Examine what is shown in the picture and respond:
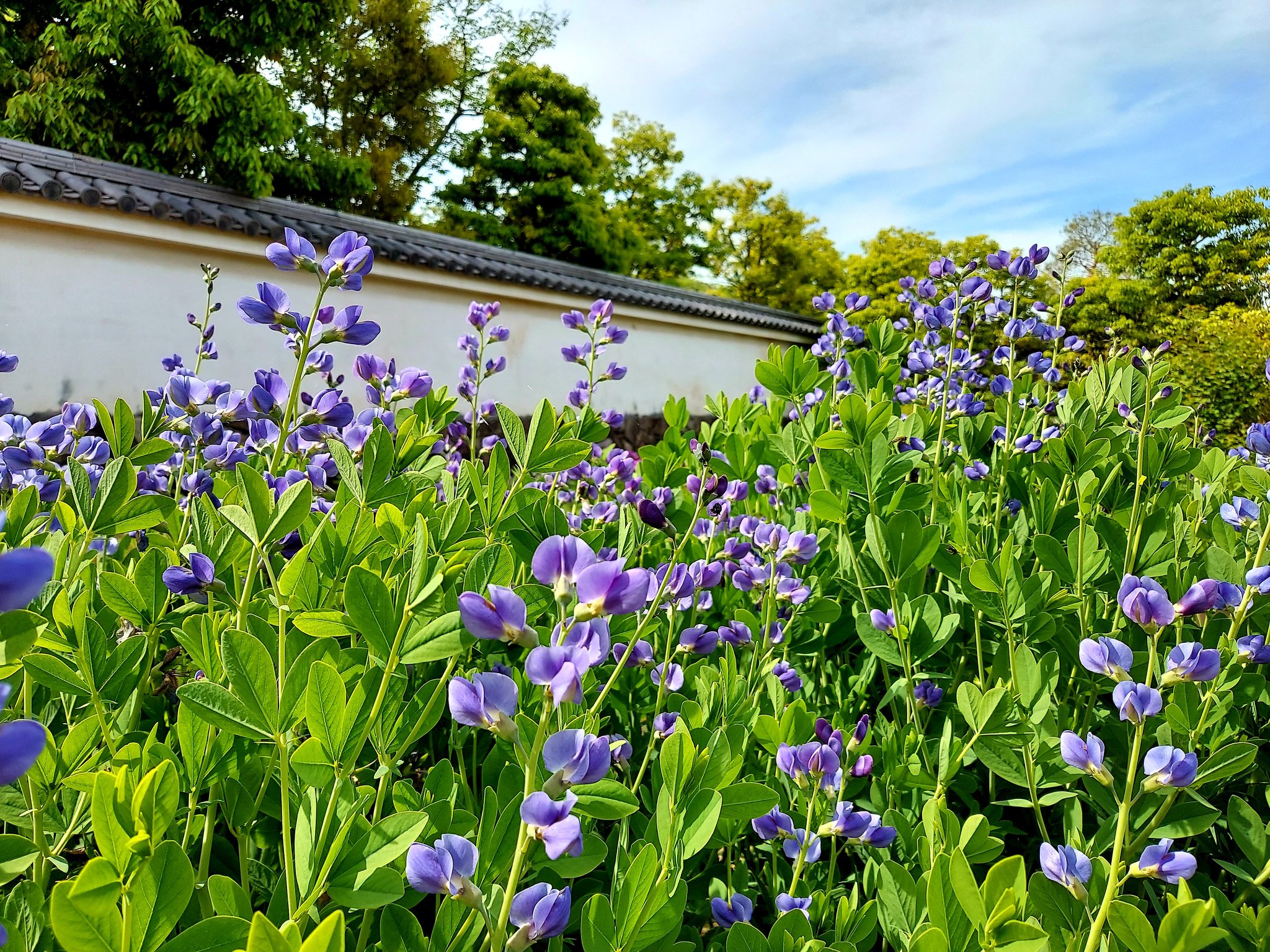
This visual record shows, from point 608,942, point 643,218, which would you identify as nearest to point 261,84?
point 643,218

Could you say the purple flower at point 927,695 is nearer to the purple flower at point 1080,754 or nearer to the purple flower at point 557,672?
the purple flower at point 1080,754

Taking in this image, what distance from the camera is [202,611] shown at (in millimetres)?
888

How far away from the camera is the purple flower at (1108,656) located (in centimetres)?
74

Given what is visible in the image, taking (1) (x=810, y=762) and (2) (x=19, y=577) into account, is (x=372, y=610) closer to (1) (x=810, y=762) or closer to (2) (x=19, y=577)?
(2) (x=19, y=577)

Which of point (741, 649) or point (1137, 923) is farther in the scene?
point (741, 649)

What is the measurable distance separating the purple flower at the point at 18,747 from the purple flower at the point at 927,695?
0.93 meters

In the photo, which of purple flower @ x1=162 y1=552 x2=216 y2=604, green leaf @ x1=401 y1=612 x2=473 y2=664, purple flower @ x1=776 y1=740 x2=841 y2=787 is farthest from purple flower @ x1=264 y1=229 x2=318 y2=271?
purple flower @ x1=776 y1=740 x2=841 y2=787

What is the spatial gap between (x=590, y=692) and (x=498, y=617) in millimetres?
401

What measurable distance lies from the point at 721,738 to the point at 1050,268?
56.5 inches

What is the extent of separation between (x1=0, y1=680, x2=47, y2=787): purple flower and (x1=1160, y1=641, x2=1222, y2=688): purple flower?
809mm

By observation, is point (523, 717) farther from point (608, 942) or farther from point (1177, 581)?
point (1177, 581)

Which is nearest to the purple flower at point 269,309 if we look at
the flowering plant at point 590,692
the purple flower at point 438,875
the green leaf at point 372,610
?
the flowering plant at point 590,692

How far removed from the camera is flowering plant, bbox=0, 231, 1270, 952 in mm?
503

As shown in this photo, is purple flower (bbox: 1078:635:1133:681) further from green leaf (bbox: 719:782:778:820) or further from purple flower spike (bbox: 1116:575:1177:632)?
green leaf (bbox: 719:782:778:820)
